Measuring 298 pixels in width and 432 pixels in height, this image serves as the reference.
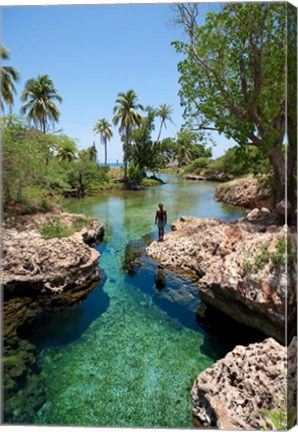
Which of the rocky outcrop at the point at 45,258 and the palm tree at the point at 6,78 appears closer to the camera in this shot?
the palm tree at the point at 6,78

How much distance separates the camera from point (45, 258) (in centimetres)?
381

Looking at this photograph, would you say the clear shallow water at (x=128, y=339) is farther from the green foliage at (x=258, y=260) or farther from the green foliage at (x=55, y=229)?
the green foliage at (x=258, y=260)

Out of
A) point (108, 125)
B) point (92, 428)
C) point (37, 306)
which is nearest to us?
point (92, 428)

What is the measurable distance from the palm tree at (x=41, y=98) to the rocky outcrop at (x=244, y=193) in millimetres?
2372

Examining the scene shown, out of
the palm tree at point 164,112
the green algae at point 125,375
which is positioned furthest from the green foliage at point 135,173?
the green algae at point 125,375

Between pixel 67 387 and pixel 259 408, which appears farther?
pixel 67 387

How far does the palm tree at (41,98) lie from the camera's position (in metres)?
2.75

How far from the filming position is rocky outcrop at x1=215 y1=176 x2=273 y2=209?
4.05 metres

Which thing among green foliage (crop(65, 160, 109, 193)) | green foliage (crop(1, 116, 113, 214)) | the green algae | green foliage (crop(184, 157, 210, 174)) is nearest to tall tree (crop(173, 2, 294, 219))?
green foliage (crop(184, 157, 210, 174))

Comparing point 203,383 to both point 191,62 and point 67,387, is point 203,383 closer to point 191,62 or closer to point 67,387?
point 67,387

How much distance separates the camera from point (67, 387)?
8.28 feet

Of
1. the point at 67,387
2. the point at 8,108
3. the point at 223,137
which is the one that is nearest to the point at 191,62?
the point at 223,137

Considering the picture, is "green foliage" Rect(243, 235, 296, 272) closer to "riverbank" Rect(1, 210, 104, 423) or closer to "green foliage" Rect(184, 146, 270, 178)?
"green foliage" Rect(184, 146, 270, 178)

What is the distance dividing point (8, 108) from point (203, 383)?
10.6ft
